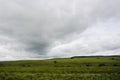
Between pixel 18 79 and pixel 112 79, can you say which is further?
pixel 18 79

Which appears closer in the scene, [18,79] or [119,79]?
[119,79]

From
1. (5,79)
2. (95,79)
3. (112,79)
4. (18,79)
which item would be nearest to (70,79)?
(95,79)

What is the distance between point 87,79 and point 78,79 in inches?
68.9

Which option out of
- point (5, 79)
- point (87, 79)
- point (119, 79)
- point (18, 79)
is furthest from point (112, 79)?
point (5, 79)

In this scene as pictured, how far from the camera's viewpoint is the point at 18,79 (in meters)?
35.8

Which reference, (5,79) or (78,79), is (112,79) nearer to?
(78,79)

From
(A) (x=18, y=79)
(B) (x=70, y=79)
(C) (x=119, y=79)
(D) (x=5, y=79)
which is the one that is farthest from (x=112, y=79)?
(D) (x=5, y=79)

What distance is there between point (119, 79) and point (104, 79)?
270cm

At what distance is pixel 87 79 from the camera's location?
34500 mm

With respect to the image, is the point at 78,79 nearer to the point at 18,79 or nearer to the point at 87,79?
the point at 87,79

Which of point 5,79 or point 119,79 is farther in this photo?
point 5,79

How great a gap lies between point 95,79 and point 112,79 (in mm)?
3134

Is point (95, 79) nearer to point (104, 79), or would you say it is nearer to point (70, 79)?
point (104, 79)

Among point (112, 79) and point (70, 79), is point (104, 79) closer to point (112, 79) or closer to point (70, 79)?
point (112, 79)
